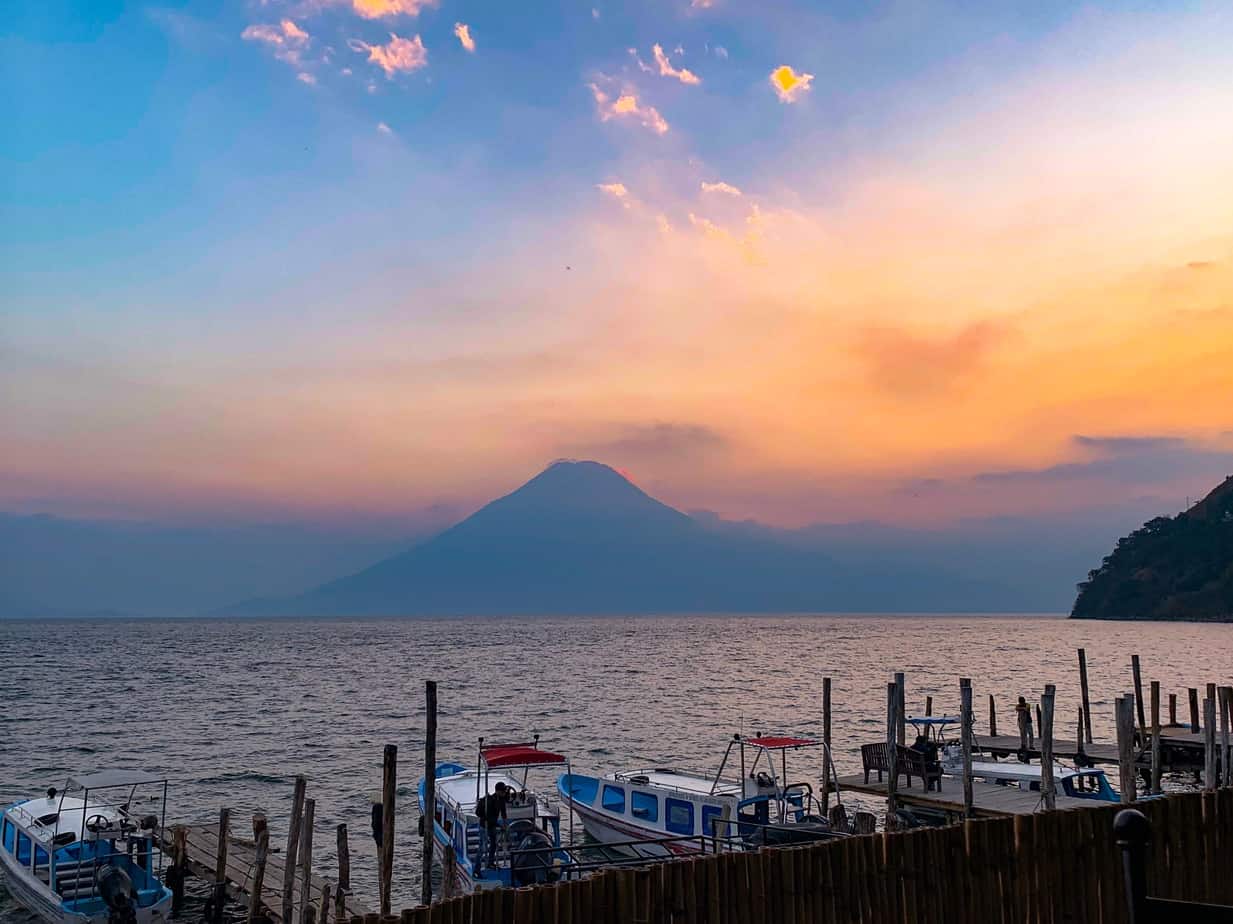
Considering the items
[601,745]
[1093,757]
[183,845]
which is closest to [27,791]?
[183,845]

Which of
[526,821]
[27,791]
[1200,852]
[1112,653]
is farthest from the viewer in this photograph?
[1112,653]

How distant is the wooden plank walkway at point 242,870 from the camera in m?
21.2

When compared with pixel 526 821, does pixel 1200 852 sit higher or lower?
higher

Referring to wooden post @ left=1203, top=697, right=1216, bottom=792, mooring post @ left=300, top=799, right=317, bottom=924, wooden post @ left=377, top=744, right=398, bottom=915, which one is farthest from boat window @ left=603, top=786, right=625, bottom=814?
wooden post @ left=1203, top=697, right=1216, bottom=792

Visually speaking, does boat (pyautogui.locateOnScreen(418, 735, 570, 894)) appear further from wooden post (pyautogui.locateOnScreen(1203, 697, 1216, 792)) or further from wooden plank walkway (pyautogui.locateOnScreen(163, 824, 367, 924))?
wooden post (pyautogui.locateOnScreen(1203, 697, 1216, 792))

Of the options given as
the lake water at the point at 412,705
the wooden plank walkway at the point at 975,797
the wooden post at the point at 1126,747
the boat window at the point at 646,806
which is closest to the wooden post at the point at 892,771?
the wooden plank walkway at the point at 975,797

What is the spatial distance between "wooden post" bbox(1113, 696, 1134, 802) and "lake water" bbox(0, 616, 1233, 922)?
16.4 metres

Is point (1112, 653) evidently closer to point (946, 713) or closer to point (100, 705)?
point (946, 713)

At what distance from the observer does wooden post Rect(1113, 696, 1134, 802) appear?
24.1m

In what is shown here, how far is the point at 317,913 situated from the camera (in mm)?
20953

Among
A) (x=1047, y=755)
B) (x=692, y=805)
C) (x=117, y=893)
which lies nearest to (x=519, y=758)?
(x=692, y=805)

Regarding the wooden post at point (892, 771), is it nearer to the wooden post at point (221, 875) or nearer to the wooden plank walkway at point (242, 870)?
the wooden plank walkway at point (242, 870)

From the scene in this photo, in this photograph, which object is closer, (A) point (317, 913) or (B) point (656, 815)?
(A) point (317, 913)

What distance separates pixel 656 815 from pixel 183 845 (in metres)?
12.5
